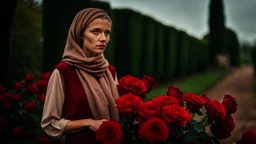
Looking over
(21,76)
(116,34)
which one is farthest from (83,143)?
(116,34)

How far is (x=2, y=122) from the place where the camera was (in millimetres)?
3828

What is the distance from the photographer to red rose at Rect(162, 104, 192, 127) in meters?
1.77

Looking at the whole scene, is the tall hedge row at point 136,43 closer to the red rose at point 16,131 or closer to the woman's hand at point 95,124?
the red rose at point 16,131

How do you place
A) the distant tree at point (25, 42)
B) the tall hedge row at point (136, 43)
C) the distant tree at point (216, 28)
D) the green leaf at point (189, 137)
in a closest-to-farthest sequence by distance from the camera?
the green leaf at point (189, 137), the tall hedge row at point (136, 43), the distant tree at point (25, 42), the distant tree at point (216, 28)

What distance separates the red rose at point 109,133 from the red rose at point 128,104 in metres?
0.11

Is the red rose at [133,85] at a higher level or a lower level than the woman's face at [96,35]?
lower

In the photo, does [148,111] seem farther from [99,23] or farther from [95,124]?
[99,23]

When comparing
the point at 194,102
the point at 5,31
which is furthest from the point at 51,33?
the point at 194,102

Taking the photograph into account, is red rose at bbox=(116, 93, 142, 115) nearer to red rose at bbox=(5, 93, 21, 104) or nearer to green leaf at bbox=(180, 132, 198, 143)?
green leaf at bbox=(180, 132, 198, 143)

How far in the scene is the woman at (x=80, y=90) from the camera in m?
1.85

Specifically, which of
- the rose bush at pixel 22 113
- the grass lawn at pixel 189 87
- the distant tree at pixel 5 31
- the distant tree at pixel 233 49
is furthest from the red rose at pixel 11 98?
the distant tree at pixel 233 49

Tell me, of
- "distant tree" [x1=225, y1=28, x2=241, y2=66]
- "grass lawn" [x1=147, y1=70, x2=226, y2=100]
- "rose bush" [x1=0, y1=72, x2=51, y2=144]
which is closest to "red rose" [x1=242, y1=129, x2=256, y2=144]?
"rose bush" [x1=0, y1=72, x2=51, y2=144]

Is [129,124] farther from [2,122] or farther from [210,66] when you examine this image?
[210,66]

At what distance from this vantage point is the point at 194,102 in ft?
6.65
